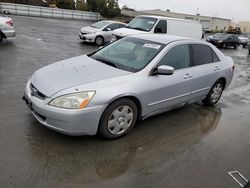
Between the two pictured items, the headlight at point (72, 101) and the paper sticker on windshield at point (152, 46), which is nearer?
the headlight at point (72, 101)

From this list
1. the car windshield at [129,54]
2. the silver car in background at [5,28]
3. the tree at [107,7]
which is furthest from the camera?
the tree at [107,7]

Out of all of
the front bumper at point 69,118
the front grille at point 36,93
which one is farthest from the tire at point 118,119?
the front grille at point 36,93

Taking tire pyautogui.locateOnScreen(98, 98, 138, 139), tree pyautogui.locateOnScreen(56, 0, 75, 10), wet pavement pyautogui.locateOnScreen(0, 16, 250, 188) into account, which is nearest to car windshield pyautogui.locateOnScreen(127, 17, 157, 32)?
wet pavement pyautogui.locateOnScreen(0, 16, 250, 188)

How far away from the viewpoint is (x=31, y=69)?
7855 mm

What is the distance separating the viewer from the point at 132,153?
12.5 ft

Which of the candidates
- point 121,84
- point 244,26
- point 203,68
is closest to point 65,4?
point 203,68

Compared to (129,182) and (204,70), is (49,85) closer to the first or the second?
(129,182)

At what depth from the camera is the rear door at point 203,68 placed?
524 centimetres

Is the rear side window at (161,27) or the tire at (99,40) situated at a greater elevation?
the rear side window at (161,27)

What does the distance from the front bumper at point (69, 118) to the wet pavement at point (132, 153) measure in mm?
292

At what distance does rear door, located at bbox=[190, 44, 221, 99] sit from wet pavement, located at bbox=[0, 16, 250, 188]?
1.95 feet

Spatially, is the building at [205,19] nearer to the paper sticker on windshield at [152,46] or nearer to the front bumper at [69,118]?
the paper sticker on windshield at [152,46]

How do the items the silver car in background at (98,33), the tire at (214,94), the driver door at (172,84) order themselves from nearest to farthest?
the driver door at (172,84), the tire at (214,94), the silver car in background at (98,33)

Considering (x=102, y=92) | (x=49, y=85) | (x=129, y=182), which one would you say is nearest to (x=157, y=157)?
(x=129, y=182)
